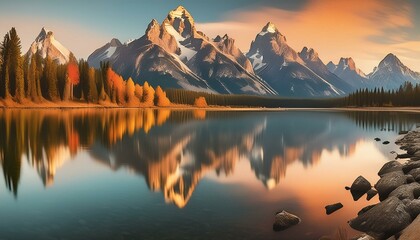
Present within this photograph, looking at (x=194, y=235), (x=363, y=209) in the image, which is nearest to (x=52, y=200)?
(x=194, y=235)

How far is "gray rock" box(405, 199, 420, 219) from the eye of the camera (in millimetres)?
17562

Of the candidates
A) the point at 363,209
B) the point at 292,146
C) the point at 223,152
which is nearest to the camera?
the point at 363,209

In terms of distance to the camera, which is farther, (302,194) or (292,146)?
(292,146)

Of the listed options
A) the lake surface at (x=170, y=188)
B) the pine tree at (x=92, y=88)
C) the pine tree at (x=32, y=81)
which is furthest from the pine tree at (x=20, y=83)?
the lake surface at (x=170, y=188)

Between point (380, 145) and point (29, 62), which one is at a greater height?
point (29, 62)

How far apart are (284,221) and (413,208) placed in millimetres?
6178

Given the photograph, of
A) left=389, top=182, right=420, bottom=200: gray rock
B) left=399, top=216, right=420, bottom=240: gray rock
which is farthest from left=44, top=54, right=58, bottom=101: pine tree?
left=399, top=216, right=420, bottom=240: gray rock

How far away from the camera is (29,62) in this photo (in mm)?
174250

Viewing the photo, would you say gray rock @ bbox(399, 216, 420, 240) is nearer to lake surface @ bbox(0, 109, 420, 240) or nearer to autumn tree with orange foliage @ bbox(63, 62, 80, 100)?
lake surface @ bbox(0, 109, 420, 240)

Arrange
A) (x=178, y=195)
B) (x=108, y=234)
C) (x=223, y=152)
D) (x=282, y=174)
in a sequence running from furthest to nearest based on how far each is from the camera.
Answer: (x=223, y=152)
(x=282, y=174)
(x=178, y=195)
(x=108, y=234)

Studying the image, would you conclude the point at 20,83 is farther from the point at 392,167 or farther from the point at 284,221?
the point at 284,221

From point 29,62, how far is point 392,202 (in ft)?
607

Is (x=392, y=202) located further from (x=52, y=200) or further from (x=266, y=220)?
(x=52, y=200)

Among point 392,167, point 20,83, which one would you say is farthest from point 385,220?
point 20,83
